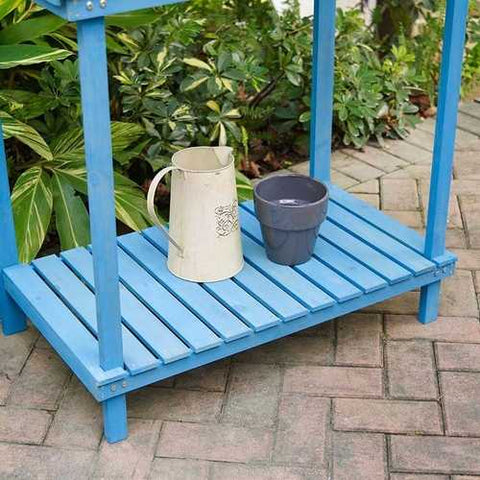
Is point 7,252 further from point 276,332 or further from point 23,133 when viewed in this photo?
point 276,332

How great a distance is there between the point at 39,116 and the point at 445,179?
5.03 feet

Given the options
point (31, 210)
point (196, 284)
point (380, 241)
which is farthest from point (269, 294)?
point (31, 210)

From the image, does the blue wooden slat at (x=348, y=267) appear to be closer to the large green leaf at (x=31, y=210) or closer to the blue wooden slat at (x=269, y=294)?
the blue wooden slat at (x=269, y=294)

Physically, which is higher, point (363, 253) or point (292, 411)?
point (363, 253)

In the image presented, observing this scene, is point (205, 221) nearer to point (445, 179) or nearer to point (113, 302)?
point (113, 302)

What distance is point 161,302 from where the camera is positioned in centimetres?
285

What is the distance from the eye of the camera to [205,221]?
2.88 meters

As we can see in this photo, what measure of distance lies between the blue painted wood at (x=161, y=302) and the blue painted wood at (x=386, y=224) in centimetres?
75

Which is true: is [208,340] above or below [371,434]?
above

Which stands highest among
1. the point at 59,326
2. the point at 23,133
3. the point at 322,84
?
the point at 322,84

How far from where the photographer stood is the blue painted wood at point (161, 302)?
2.68 meters

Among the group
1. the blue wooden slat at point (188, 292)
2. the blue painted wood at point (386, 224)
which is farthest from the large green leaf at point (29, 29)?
the blue painted wood at point (386, 224)

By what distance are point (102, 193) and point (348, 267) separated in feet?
3.14

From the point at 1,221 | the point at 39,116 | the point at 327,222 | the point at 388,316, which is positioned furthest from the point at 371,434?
the point at 39,116
